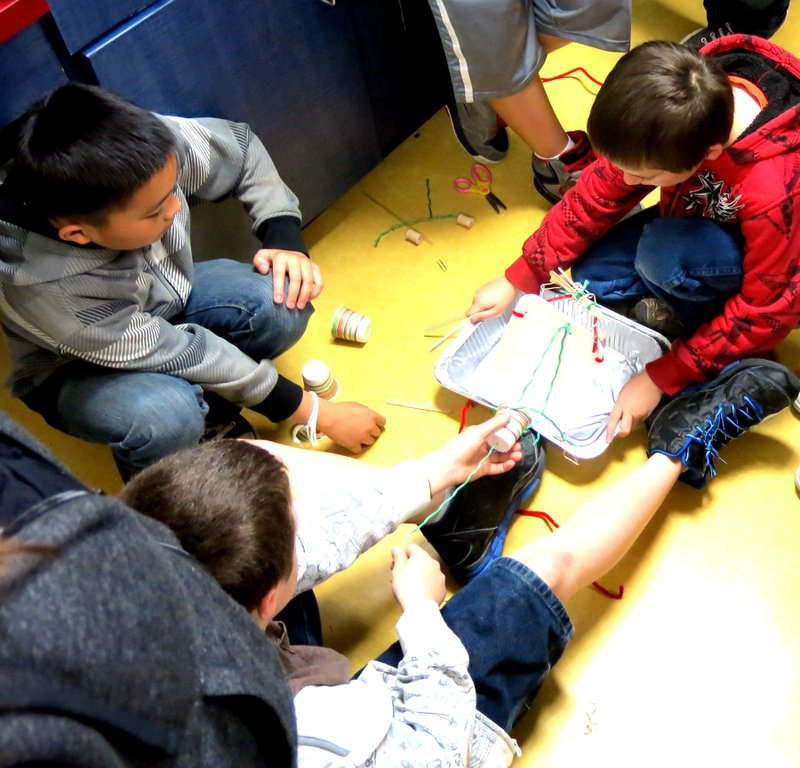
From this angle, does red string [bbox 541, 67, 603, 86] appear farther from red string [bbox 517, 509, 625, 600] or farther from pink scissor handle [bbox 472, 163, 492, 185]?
red string [bbox 517, 509, 625, 600]

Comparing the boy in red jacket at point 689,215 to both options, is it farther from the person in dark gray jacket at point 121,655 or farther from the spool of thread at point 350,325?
the person in dark gray jacket at point 121,655

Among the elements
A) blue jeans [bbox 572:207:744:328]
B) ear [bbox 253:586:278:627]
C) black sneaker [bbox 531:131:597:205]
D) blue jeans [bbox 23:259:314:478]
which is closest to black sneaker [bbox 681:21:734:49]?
black sneaker [bbox 531:131:597:205]

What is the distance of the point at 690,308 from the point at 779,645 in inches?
20.9

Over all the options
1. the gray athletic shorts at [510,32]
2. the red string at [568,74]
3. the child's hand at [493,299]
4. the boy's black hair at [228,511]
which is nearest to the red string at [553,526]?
the child's hand at [493,299]

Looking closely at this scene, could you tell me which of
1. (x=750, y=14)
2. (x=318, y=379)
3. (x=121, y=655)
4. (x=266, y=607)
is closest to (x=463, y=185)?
(x=318, y=379)

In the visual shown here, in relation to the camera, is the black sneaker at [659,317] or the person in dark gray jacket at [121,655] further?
the black sneaker at [659,317]

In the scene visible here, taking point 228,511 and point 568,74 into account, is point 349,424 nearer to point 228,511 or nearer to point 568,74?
point 228,511

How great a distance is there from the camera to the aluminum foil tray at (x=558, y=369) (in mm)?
1371

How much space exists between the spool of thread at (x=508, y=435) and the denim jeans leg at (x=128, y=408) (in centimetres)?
45

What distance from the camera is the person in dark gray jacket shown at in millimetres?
451

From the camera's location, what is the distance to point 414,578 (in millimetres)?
1091

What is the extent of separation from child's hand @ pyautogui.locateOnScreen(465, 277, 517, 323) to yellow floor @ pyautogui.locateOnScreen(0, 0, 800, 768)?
13cm

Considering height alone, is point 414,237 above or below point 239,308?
below

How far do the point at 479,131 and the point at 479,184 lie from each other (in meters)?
0.11
